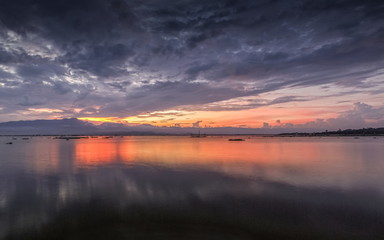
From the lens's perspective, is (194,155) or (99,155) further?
(99,155)

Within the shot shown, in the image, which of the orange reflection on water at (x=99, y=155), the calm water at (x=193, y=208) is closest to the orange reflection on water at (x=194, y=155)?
the orange reflection on water at (x=99, y=155)

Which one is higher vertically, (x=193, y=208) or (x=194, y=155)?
(x=193, y=208)

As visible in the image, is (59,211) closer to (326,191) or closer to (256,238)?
(256,238)

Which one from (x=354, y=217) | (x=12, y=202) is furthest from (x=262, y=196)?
(x=12, y=202)

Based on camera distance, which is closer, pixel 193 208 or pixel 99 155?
pixel 193 208

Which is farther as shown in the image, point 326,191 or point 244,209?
point 326,191

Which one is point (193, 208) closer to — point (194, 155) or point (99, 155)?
point (194, 155)

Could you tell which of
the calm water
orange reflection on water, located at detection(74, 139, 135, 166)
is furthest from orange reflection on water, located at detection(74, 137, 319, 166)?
the calm water

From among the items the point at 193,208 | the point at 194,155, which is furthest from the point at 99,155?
the point at 193,208

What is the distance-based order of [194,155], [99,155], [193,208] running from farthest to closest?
[99,155], [194,155], [193,208]

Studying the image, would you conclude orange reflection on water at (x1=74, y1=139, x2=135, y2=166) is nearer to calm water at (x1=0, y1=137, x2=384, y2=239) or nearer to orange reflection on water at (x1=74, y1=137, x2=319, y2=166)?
orange reflection on water at (x1=74, y1=137, x2=319, y2=166)

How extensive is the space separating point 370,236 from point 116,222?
10.9 meters

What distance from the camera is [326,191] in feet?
54.2

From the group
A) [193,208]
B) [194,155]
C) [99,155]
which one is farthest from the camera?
[99,155]
